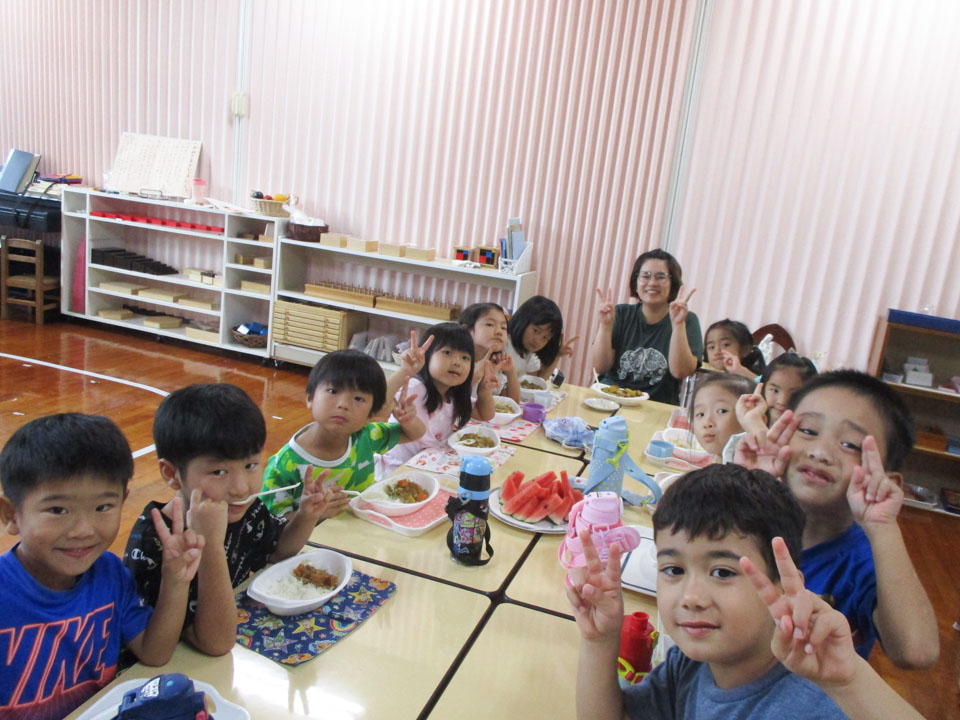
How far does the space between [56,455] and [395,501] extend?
0.80 metres

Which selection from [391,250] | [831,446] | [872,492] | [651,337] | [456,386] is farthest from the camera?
[391,250]

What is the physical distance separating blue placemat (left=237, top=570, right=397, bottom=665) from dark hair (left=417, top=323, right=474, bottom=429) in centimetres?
101

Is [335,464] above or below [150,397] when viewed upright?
above

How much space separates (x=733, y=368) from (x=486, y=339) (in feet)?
3.35

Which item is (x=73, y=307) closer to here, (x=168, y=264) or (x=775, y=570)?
(x=168, y=264)

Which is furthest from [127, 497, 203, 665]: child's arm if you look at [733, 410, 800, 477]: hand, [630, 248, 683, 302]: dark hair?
[630, 248, 683, 302]: dark hair

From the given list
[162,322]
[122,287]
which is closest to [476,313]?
[162,322]

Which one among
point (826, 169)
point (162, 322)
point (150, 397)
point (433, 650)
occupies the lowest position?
point (150, 397)

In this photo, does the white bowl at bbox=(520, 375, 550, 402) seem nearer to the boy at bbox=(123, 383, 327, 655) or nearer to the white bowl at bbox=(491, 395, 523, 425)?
the white bowl at bbox=(491, 395, 523, 425)

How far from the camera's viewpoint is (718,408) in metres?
1.90

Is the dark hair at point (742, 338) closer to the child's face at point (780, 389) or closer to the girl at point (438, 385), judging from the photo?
the child's face at point (780, 389)

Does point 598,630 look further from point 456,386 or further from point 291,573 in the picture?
point 456,386

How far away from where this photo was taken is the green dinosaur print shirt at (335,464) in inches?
65.4

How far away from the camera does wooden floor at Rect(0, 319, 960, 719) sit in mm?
2457
